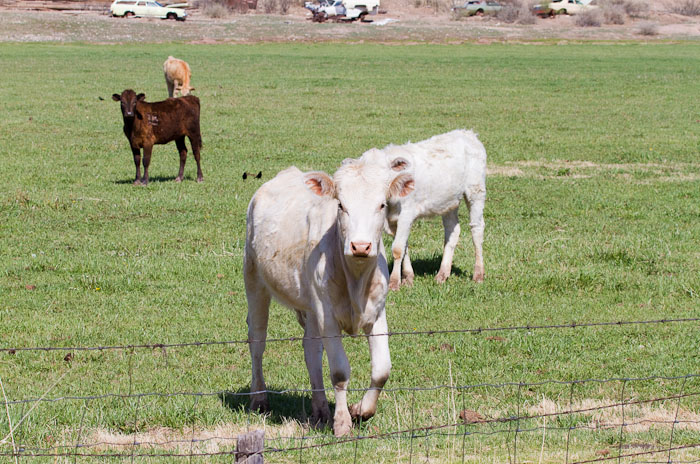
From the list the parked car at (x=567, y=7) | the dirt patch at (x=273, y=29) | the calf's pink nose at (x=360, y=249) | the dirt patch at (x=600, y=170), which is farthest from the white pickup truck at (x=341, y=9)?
the calf's pink nose at (x=360, y=249)

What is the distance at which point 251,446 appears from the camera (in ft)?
15.0

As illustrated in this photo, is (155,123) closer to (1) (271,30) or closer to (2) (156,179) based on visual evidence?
(2) (156,179)

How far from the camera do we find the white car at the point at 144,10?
73562mm

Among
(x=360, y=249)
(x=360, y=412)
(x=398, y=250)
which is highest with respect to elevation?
(x=360, y=249)

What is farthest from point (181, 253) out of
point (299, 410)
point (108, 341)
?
point (299, 410)

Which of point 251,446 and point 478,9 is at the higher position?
point 478,9

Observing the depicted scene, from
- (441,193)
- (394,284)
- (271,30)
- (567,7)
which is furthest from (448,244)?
(567,7)

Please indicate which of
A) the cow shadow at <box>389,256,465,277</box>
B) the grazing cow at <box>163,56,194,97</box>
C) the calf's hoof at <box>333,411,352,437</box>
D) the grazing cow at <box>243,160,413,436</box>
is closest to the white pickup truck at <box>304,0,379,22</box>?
the grazing cow at <box>163,56,194,97</box>

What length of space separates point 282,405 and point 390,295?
3563mm

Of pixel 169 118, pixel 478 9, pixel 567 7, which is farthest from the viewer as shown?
pixel 567 7

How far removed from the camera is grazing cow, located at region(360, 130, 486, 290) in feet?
37.4

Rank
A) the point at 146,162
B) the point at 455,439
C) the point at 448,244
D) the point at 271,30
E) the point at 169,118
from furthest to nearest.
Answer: the point at 271,30 < the point at 169,118 < the point at 146,162 < the point at 448,244 < the point at 455,439

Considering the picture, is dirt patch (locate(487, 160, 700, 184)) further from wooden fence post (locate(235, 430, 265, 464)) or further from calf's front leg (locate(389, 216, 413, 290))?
wooden fence post (locate(235, 430, 265, 464))

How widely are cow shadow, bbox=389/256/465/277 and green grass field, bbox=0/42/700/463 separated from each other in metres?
0.07
